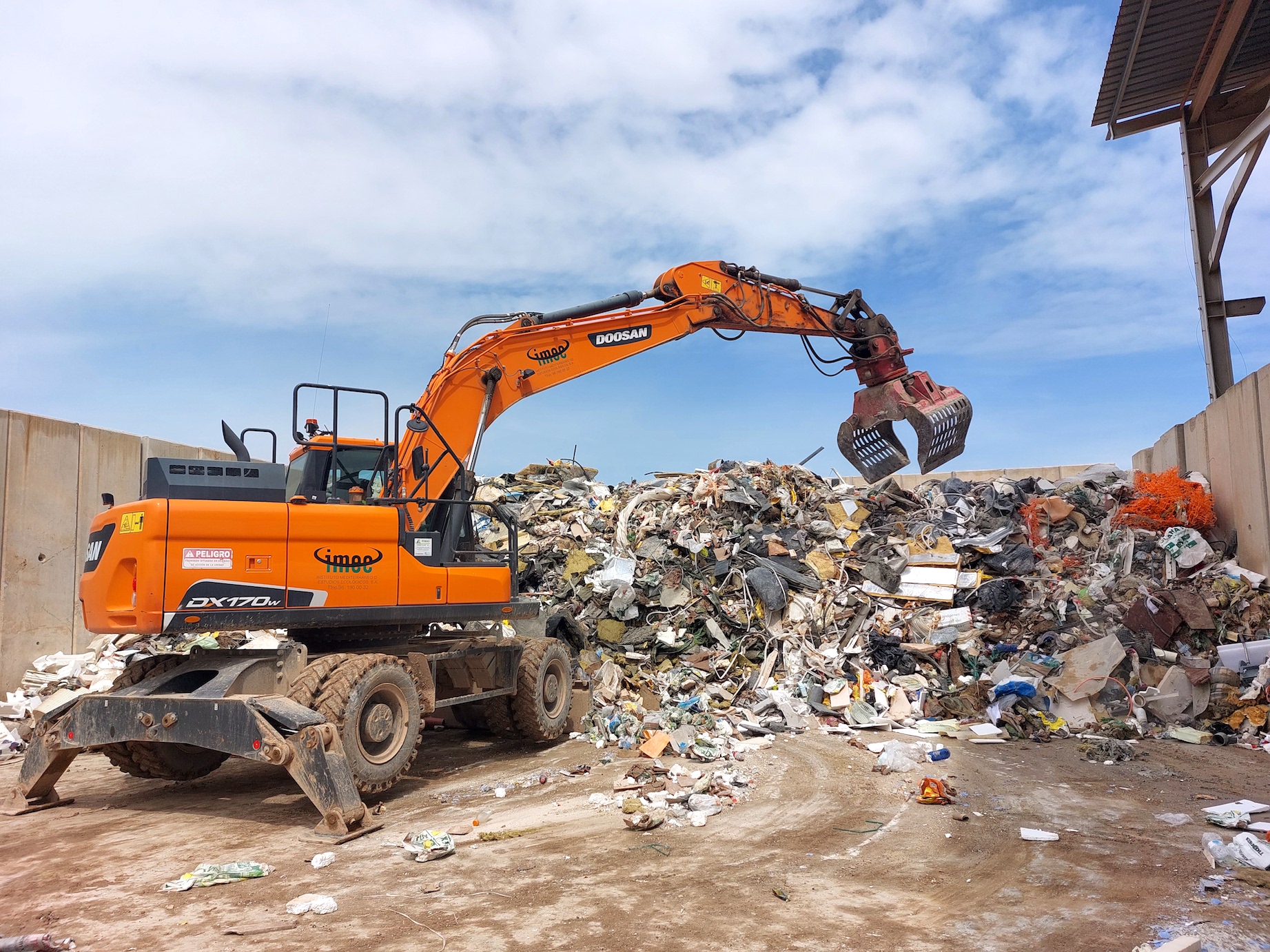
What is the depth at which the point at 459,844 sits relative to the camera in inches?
227

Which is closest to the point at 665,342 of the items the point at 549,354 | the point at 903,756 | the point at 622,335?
the point at 622,335

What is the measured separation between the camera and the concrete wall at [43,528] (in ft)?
33.5

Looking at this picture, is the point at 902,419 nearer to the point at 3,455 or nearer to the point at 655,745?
the point at 655,745

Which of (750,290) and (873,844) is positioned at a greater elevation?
(750,290)

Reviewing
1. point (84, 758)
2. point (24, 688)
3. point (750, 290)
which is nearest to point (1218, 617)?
point (750, 290)

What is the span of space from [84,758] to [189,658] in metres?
3.52

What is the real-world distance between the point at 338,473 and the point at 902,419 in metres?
6.56

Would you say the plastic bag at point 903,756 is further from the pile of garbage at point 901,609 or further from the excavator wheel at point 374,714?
the excavator wheel at point 374,714

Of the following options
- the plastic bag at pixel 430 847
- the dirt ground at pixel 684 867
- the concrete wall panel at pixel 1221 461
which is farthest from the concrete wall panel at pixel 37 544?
the concrete wall panel at pixel 1221 461

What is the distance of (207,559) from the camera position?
20.6ft

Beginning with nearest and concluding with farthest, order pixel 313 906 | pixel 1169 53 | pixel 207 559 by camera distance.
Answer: pixel 313 906 → pixel 207 559 → pixel 1169 53

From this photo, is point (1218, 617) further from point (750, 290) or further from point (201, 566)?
point (201, 566)

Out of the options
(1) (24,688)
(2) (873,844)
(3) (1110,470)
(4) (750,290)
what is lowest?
(2) (873,844)

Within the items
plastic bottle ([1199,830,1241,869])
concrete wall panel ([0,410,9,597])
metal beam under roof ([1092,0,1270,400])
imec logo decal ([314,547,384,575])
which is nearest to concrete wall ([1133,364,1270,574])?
metal beam under roof ([1092,0,1270,400])
